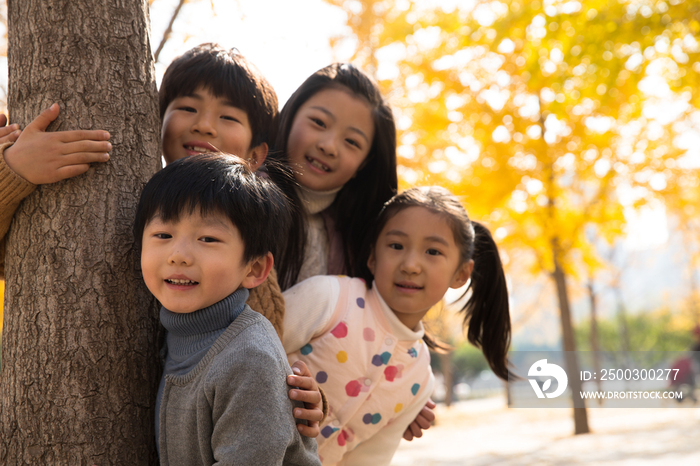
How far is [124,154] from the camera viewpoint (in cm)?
166

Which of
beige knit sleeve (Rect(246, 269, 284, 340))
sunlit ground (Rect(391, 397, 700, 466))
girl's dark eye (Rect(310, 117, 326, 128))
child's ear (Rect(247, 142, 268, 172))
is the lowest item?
sunlit ground (Rect(391, 397, 700, 466))

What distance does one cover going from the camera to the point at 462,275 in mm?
2602

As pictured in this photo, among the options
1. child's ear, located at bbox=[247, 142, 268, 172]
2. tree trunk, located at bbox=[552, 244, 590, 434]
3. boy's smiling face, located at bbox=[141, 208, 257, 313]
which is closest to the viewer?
boy's smiling face, located at bbox=[141, 208, 257, 313]

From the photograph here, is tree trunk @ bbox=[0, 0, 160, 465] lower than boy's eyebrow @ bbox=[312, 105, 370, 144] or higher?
lower

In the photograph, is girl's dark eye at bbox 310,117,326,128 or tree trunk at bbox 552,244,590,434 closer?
girl's dark eye at bbox 310,117,326,128

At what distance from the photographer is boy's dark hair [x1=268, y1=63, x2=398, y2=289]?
8.31 feet

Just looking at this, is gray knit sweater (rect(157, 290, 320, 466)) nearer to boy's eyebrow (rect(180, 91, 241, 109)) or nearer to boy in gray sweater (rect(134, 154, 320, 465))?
boy in gray sweater (rect(134, 154, 320, 465))

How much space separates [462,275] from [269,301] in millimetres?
1104

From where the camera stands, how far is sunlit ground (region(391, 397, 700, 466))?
5934mm

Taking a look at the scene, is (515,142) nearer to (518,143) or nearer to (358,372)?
(518,143)

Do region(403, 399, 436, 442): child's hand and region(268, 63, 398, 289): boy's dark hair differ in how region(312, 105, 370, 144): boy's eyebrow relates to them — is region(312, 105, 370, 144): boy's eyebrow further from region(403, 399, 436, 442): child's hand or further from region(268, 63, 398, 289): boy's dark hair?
region(403, 399, 436, 442): child's hand

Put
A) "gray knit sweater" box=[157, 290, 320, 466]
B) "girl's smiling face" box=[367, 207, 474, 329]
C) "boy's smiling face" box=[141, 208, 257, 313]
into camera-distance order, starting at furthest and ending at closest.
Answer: "girl's smiling face" box=[367, 207, 474, 329] → "boy's smiling face" box=[141, 208, 257, 313] → "gray knit sweater" box=[157, 290, 320, 466]

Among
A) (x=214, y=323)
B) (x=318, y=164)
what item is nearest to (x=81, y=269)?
(x=214, y=323)

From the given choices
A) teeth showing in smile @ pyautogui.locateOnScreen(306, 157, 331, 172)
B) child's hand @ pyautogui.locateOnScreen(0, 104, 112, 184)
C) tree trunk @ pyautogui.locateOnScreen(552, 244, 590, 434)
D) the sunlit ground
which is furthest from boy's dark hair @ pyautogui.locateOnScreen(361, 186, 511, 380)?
tree trunk @ pyautogui.locateOnScreen(552, 244, 590, 434)
